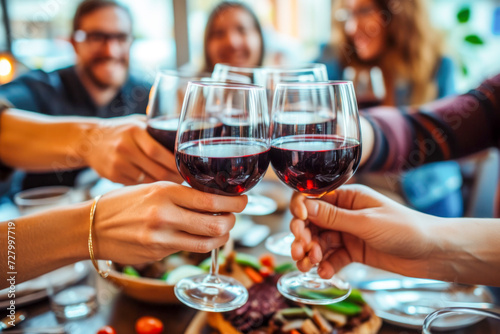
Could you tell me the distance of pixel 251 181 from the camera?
2.59 feet

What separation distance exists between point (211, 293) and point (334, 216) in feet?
1.04

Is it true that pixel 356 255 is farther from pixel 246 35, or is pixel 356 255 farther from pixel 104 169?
pixel 246 35

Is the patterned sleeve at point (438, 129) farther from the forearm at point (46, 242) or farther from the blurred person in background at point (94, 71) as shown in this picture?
the blurred person in background at point (94, 71)

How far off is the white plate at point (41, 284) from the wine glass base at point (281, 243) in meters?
0.53

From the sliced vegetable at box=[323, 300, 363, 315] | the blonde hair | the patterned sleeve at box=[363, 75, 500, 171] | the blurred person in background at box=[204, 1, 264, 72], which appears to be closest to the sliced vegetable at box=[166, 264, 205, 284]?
the sliced vegetable at box=[323, 300, 363, 315]

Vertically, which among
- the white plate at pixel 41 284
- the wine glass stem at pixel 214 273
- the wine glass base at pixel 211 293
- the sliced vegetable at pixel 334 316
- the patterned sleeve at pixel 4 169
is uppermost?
the patterned sleeve at pixel 4 169

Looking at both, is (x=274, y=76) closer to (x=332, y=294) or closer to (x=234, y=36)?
(x=332, y=294)

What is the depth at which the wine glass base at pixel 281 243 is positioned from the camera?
44.5 inches

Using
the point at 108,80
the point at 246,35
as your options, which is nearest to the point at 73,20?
the point at 108,80

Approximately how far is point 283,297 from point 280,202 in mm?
697

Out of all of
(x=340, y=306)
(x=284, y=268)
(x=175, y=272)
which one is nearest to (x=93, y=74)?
(x=175, y=272)

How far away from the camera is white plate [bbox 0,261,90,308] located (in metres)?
0.94

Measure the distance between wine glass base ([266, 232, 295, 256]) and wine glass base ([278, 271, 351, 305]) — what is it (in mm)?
154

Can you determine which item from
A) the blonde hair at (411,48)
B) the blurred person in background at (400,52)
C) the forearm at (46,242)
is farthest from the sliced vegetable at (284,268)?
the blonde hair at (411,48)
